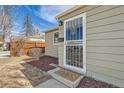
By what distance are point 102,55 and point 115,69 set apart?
0.57 meters

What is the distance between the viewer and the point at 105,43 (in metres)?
4.12

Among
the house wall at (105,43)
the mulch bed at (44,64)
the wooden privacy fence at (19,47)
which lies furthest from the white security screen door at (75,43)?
the wooden privacy fence at (19,47)

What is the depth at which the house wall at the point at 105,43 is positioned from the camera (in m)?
3.72

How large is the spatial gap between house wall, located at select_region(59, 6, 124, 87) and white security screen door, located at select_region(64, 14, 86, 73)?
11.4 inches

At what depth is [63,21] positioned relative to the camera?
6.32 m

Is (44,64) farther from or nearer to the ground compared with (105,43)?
nearer to the ground

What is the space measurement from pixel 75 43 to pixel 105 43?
1595 millimetres

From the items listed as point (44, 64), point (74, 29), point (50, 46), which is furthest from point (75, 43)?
point (50, 46)

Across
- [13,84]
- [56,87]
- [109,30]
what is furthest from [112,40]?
[13,84]

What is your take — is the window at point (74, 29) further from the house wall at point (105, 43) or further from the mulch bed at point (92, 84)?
the mulch bed at point (92, 84)

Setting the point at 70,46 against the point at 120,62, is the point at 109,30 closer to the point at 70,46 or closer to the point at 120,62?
the point at 120,62

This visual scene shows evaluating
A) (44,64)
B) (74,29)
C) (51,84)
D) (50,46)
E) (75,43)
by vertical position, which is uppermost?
(74,29)

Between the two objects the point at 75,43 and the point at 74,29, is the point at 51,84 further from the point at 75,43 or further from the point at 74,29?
the point at 74,29

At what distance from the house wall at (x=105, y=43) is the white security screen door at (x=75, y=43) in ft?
0.95
